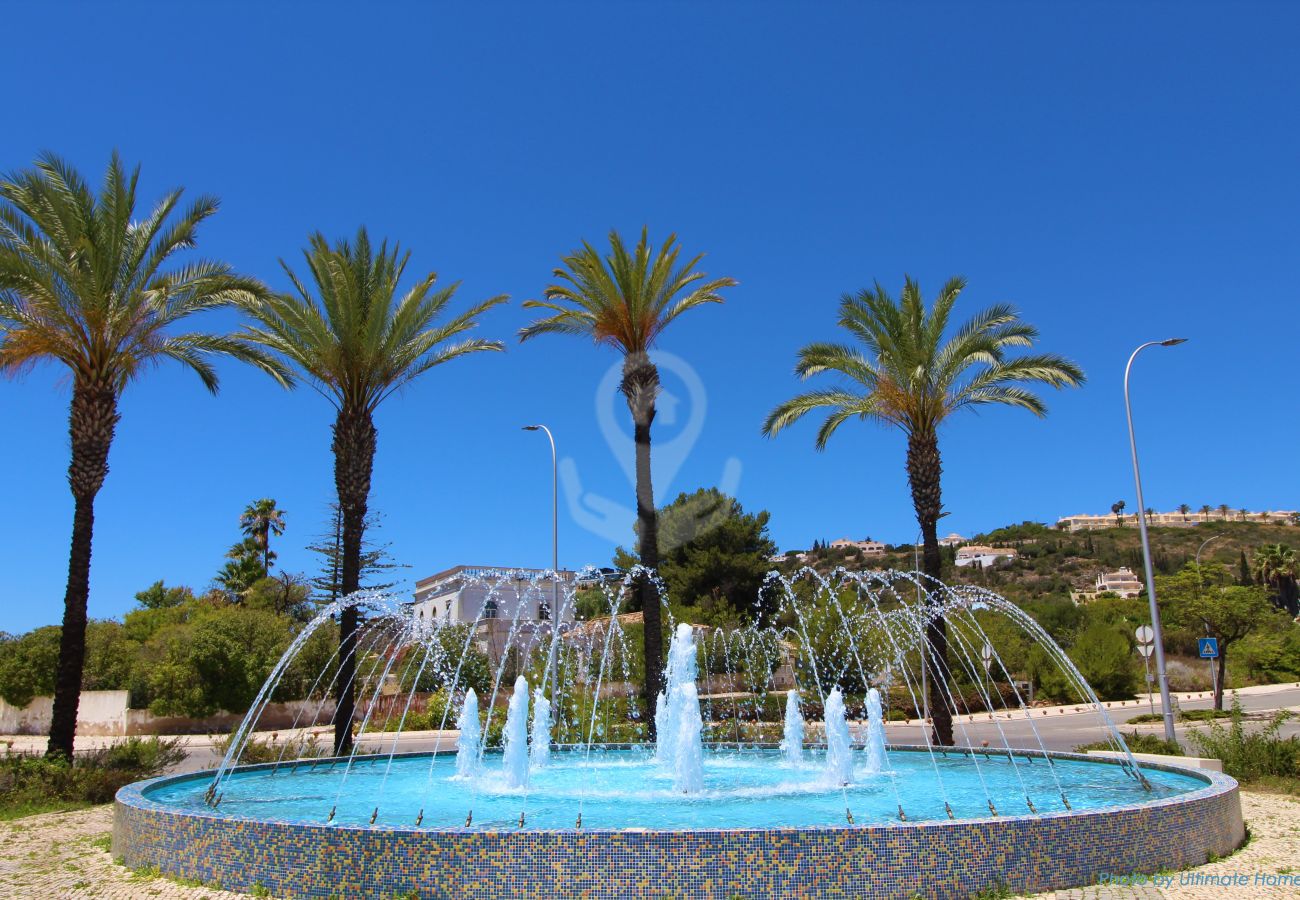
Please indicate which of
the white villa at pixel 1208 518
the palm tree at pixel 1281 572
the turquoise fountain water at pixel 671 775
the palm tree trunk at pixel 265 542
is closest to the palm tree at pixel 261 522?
the palm tree trunk at pixel 265 542

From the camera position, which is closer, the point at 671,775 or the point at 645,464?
the point at 671,775

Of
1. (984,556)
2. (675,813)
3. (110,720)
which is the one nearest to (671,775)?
(675,813)

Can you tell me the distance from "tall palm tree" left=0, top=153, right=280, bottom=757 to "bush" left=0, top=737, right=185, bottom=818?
0.64 meters

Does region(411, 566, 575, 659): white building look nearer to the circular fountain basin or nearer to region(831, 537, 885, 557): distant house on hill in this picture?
the circular fountain basin

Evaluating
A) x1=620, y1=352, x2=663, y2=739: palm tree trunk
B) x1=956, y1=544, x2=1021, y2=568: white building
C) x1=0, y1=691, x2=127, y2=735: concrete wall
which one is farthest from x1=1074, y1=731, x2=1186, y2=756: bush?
x1=956, y1=544, x2=1021, y2=568: white building

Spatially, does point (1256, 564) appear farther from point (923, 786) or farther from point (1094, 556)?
point (923, 786)

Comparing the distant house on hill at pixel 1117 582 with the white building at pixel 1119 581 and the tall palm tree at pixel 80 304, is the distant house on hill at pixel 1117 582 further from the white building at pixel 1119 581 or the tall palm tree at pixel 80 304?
the tall palm tree at pixel 80 304

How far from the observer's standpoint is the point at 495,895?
22.1ft

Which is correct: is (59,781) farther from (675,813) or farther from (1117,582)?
(1117,582)

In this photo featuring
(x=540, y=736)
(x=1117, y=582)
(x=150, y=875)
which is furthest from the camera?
(x=1117, y=582)

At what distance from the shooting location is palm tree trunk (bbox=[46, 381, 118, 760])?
49.5 feet

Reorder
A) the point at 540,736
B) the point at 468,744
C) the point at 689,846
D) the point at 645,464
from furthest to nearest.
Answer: the point at 645,464, the point at 540,736, the point at 468,744, the point at 689,846

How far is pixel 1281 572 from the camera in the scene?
79.6m

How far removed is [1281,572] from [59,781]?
91288 mm
